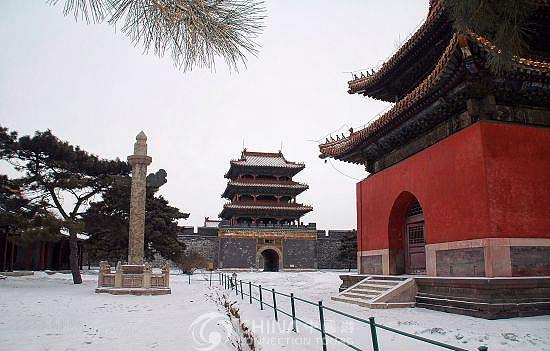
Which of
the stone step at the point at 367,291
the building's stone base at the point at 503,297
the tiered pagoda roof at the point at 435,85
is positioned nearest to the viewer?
the building's stone base at the point at 503,297

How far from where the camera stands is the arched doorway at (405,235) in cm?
1233

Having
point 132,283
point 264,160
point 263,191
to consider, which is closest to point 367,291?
point 132,283

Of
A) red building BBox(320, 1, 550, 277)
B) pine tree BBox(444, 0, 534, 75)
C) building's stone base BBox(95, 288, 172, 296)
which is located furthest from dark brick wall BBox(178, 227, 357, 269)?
pine tree BBox(444, 0, 534, 75)

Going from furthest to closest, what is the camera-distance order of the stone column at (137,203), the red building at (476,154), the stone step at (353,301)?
the stone column at (137,203) < the stone step at (353,301) < the red building at (476,154)

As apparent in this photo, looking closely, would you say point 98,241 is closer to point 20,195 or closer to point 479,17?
point 20,195

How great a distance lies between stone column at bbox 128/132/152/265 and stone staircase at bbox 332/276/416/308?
956 centimetres

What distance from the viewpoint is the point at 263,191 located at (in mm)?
39844

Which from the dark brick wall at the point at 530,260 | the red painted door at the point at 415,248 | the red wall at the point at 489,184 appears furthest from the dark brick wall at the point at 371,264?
the dark brick wall at the point at 530,260

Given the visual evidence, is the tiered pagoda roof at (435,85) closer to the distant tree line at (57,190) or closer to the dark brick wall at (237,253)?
the distant tree line at (57,190)

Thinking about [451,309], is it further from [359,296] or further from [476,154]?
[476,154]

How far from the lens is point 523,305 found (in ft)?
26.7

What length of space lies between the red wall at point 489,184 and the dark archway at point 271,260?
30.0 m

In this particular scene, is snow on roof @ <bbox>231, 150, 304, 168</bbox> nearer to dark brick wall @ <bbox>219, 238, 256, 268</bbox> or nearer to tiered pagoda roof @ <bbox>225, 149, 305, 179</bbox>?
tiered pagoda roof @ <bbox>225, 149, 305, 179</bbox>

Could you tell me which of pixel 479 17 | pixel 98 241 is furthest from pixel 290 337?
pixel 98 241
